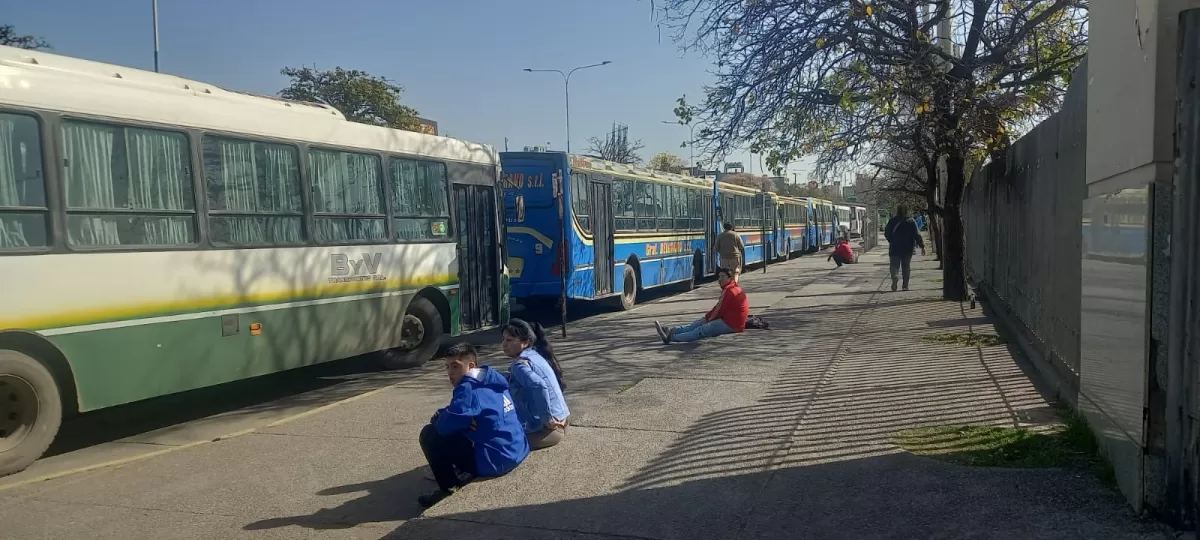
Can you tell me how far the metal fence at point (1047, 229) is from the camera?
22.1ft

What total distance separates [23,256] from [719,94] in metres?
10.5

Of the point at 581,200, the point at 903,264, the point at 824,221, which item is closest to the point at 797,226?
the point at 824,221

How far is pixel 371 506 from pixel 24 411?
116 inches

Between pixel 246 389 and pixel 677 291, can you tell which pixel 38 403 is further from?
pixel 677 291

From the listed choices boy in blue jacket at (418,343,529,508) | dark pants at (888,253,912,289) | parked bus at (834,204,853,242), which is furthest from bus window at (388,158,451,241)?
parked bus at (834,204,853,242)

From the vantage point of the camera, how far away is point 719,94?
1445cm

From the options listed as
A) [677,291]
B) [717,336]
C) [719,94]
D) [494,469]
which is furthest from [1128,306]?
[677,291]

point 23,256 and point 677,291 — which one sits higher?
point 23,256

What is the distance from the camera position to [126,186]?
739cm

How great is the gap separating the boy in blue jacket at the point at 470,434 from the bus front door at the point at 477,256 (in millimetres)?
6243

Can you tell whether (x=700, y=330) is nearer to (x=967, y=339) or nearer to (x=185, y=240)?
(x=967, y=339)

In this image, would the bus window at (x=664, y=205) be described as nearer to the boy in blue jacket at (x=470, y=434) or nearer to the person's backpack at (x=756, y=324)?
the person's backpack at (x=756, y=324)

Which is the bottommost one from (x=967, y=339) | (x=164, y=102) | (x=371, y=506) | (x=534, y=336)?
(x=371, y=506)

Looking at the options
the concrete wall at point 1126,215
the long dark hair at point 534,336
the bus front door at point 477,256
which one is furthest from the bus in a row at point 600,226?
the concrete wall at point 1126,215
